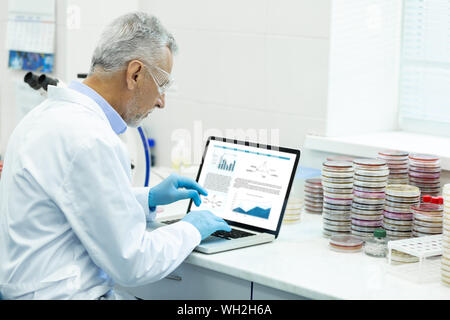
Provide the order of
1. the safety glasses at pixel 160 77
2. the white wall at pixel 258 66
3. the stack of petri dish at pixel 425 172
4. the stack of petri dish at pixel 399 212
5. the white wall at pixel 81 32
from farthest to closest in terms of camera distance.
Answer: the white wall at pixel 81 32, the white wall at pixel 258 66, the stack of petri dish at pixel 425 172, the stack of petri dish at pixel 399 212, the safety glasses at pixel 160 77

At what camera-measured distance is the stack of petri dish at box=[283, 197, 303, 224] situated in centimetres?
214

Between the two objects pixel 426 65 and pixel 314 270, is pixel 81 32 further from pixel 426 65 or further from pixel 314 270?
pixel 314 270

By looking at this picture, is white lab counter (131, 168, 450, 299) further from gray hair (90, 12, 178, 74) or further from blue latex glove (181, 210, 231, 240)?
gray hair (90, 12, 178, 74)

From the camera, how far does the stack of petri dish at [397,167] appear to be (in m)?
2.08

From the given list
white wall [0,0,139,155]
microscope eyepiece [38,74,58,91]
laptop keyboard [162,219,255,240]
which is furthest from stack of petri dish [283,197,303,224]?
white wall [0,0,139,155]

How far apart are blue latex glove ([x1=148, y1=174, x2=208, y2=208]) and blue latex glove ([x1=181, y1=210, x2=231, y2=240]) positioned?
99mm

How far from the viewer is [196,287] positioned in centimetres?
186

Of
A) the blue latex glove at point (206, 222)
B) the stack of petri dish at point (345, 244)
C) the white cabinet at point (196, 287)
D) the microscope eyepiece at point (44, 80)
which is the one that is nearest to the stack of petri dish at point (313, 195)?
the stack of petri dish at point (345, 244)

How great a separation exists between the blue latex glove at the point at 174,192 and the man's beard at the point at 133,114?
9.0 inches

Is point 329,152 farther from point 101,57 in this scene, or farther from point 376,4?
point 101,57

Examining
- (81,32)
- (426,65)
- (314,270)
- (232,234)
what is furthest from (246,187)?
(81,32)

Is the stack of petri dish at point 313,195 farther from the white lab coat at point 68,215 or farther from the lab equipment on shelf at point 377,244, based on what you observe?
the white lab coat at point 68,215

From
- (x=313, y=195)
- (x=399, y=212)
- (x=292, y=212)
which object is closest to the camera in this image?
(x=399, y=212)

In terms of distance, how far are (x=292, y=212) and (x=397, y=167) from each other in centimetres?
35
